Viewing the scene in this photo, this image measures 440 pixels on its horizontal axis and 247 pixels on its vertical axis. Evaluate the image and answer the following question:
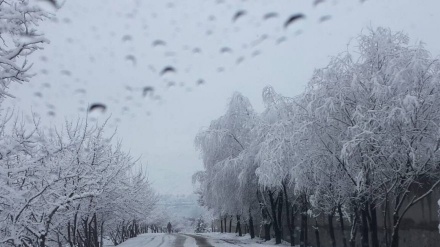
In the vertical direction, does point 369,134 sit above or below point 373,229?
above

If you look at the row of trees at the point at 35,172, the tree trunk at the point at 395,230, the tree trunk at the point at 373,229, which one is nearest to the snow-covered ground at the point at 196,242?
the row of trees at the point at 35,172

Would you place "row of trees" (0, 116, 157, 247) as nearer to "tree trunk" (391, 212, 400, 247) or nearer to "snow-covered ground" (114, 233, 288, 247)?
"snow-covered ground" (114, 233, 288, 247)

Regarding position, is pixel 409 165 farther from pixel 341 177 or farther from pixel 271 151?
pixel 271 151

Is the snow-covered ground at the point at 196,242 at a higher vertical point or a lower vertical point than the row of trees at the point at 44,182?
lower

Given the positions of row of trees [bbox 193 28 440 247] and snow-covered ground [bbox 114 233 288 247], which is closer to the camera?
row of trees [bbox 193 28 440 247]

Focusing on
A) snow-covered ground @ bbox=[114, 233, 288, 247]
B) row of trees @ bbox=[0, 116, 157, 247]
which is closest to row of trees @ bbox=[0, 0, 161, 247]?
row of trees @ bbox=[0, 116, 157, 247]

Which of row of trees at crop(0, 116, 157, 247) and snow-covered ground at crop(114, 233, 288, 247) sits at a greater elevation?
row of trees at crop(0, 116, 157, 247)

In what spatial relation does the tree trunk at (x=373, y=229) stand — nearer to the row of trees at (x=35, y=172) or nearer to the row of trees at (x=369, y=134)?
the row of trees at (x=369, y=134)

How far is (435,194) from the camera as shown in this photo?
1608cm

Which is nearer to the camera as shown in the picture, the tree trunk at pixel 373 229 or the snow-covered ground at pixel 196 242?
the tree trunk at pixel 373 229

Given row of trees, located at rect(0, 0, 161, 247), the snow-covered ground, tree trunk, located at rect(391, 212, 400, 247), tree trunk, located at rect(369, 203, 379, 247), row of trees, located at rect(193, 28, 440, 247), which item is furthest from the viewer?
the snow-covered ground

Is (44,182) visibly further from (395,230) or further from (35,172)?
(395,230)

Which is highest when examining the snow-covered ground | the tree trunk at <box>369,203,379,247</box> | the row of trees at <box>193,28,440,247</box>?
the row of trees at <box>193,28,440,247</box>

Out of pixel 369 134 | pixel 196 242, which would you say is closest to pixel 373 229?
pixel 369 134
